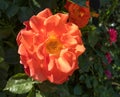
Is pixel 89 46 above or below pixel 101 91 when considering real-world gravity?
above


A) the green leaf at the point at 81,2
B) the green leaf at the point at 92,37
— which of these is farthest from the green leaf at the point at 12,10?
the green leaf at the point at 92,37

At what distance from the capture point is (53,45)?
149 cm

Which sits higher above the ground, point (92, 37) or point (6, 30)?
point (6, 30)

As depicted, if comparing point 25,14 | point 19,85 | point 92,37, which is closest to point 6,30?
point 25,14

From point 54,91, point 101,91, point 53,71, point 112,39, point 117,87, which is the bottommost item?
point 117,87

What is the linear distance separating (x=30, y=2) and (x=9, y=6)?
0.32 feet

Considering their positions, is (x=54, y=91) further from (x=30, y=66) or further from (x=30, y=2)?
(x=30, y=2)

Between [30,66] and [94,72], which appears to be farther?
[94,72]

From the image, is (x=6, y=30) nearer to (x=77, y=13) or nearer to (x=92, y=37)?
(x=77, y=13)

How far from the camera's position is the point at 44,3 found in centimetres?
173

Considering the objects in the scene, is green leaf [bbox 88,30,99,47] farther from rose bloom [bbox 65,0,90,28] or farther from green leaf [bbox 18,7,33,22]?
green leaf [bbox 18,7,33,22]

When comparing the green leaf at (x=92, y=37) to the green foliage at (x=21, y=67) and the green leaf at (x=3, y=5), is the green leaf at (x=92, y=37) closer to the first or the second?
the green foliage at (x=21, y=67)

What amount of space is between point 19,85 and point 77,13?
409mm

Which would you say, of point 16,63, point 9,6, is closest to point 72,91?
point 16,63
